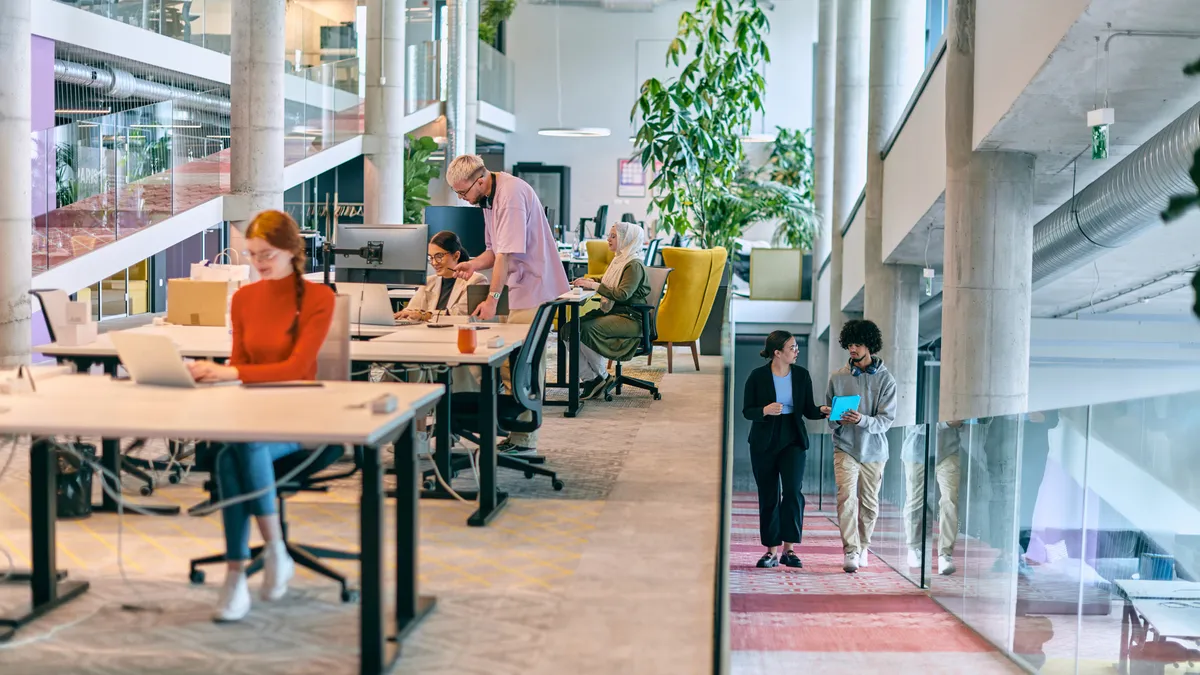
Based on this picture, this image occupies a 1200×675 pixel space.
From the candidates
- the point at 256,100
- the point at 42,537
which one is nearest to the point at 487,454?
the point at 42,537

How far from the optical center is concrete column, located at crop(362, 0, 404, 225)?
16.6 meters

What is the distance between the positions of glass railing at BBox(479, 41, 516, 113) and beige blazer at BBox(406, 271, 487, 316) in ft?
51.2

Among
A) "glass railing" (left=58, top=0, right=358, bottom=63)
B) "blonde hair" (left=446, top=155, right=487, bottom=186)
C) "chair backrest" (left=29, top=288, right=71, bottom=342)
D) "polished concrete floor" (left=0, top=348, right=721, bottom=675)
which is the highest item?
"glass railing" (left=58, top=0, right=358, bottom=63)

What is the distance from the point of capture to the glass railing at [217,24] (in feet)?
42.5

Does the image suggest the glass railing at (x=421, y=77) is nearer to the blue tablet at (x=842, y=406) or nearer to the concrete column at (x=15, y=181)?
the concrete column at (x=15, y=181)

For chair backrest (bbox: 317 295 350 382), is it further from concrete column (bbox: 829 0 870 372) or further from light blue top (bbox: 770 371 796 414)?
concrete column (bbox: 829 0 870 372)

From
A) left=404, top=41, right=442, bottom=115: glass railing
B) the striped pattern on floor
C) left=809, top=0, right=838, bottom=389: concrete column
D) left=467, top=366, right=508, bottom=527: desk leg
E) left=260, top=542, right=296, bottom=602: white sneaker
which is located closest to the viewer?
left=260, top=542, right=296, bottom=602: white sneaker

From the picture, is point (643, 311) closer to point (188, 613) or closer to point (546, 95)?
point (188, 613)

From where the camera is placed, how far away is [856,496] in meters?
8.19

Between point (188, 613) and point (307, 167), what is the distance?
42.8ft

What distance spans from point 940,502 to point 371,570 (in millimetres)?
5321

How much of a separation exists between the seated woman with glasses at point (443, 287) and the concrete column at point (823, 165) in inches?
433

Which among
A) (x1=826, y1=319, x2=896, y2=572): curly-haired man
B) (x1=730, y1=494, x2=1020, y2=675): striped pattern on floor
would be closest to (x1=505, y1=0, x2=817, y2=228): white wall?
(x1=730, y1=494, x2=1020, y2=675): striped pattern on floor

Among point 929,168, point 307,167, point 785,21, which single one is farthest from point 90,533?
point 785,21
